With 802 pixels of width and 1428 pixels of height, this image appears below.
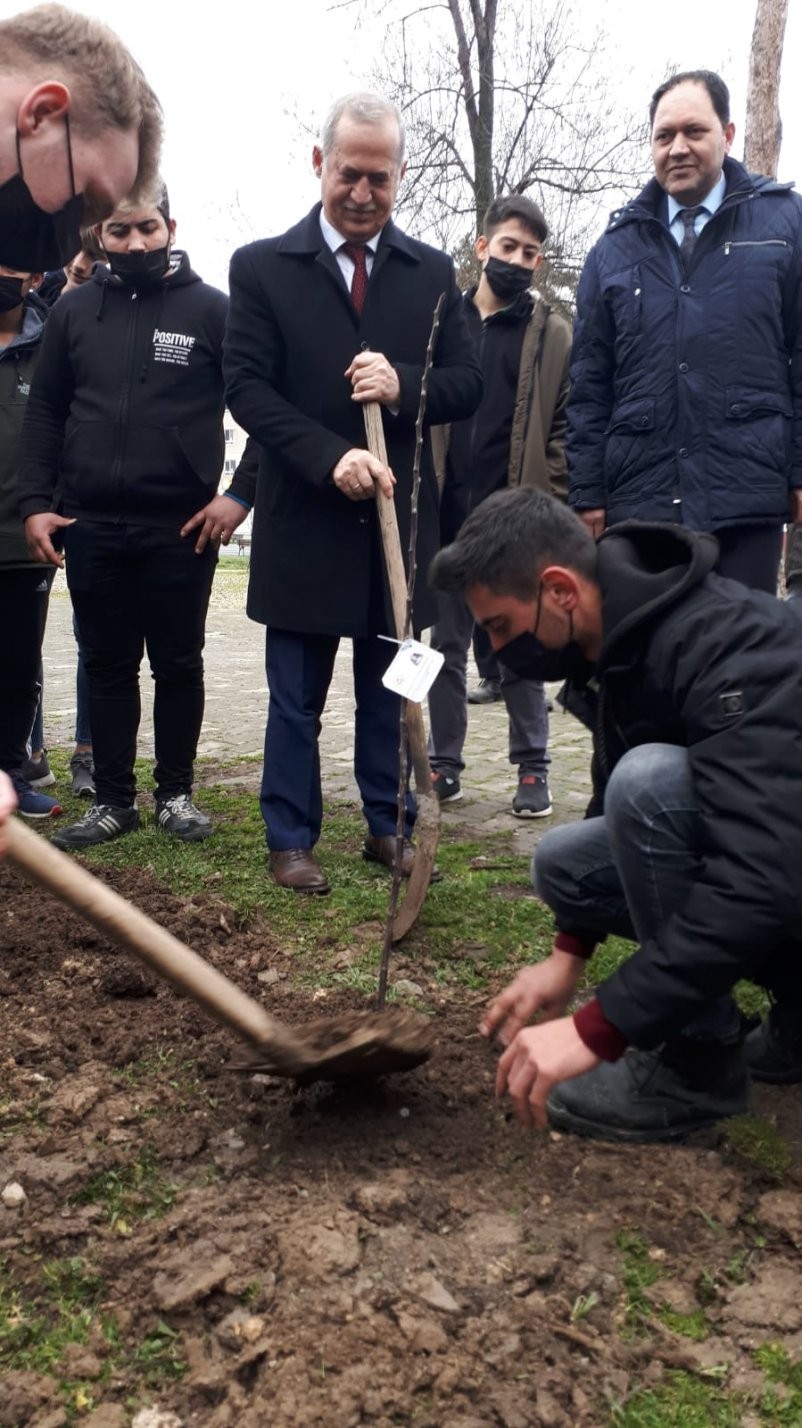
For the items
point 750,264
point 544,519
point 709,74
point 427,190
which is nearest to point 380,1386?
point 544,519

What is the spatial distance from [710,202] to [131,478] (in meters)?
2.06

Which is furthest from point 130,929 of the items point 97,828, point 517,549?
point 97,828

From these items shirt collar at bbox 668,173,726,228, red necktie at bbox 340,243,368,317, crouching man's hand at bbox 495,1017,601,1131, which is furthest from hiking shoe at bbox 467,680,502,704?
crouching man's hand at bbox 495,1017,601,1131

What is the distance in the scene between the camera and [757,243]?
369 cm

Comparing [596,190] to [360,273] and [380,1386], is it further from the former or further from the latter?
[380,1386]

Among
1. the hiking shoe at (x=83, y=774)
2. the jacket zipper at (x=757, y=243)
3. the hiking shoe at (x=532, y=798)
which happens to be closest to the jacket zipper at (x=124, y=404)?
the hiking shoe at (x=83, y=774)

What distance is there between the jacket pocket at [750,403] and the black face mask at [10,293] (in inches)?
100

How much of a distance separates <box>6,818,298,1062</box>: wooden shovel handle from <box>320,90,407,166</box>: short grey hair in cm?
255

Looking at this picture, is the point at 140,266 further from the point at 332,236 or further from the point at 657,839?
the point at 657,839

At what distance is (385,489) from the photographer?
12.1 feet

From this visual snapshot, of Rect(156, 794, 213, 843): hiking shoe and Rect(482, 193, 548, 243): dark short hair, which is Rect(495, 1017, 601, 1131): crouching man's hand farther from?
Rect(482, 193, 548, 243): dark short hair

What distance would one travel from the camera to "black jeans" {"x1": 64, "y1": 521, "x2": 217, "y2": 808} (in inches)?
170

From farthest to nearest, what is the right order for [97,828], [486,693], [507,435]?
1. [486,693]
2. [507,435]
3. [97,828]

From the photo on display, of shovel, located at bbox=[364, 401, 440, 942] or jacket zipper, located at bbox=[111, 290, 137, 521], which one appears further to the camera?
jacket zipper, located at bbox=[111, 290, 137, 521]
